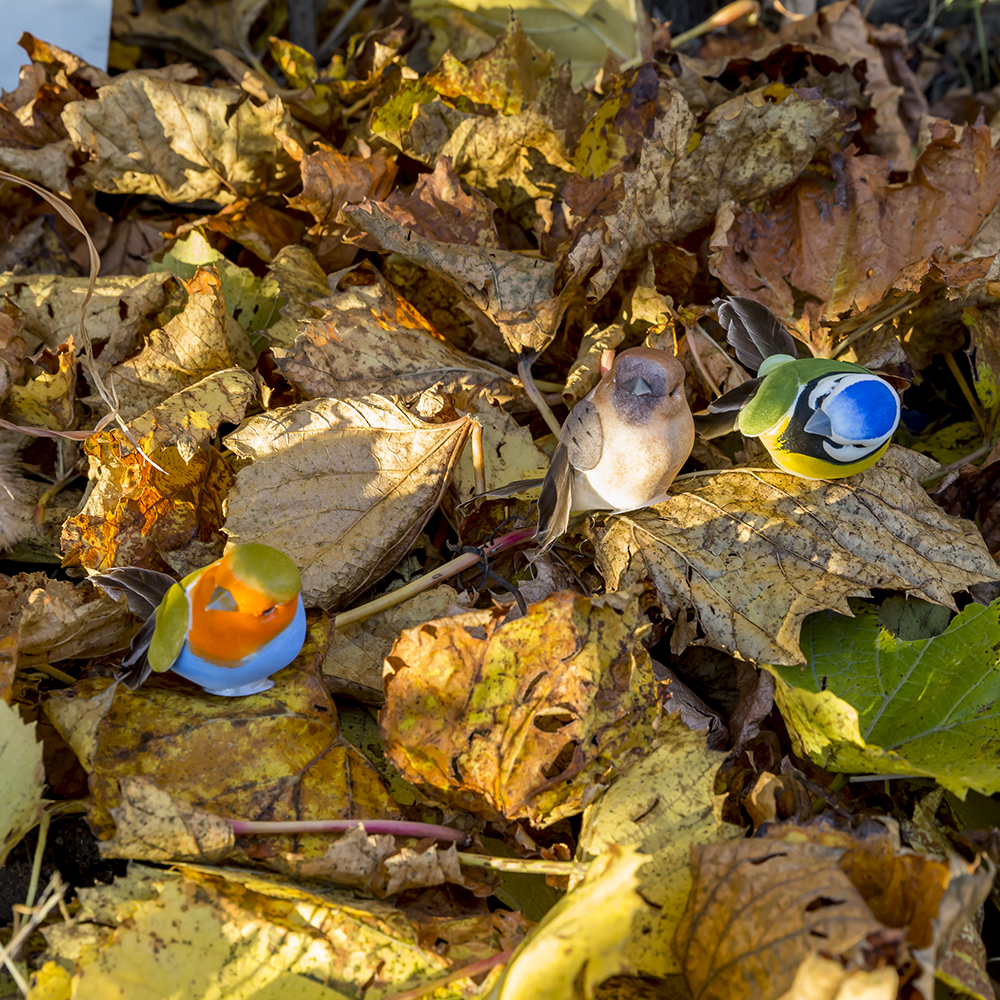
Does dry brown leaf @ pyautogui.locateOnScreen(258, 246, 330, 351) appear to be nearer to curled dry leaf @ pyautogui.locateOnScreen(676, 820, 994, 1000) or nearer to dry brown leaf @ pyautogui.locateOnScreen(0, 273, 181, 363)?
dry brown leaf @ pyautogui.locateOnScreen(0, 273, 181, 363)

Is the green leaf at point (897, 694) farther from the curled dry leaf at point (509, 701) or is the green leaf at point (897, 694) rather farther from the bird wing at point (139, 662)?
the bird wing at point (139, 662)

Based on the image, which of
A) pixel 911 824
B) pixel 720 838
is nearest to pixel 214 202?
pixel 720 838

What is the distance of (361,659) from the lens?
4.67ft

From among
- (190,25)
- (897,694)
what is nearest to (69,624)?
(897,694)

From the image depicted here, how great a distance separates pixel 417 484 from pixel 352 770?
515 millimetres

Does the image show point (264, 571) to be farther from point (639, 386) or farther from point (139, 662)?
point (639, 386)

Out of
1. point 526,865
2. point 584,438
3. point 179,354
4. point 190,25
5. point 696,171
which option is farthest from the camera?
point 190,25

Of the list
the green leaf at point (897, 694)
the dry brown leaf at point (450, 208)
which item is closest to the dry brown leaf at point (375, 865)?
the green leaf at point (897, 694)

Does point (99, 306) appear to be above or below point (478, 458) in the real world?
above

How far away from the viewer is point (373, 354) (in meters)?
1.62

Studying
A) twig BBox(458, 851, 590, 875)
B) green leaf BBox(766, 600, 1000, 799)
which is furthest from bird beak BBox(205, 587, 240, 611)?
green leaf BBox(766, 600, 1000, 799)

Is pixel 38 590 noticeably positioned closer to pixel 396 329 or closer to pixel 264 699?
pixel 264 699

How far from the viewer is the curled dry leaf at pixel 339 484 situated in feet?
4.74

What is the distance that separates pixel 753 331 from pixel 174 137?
1388mm
